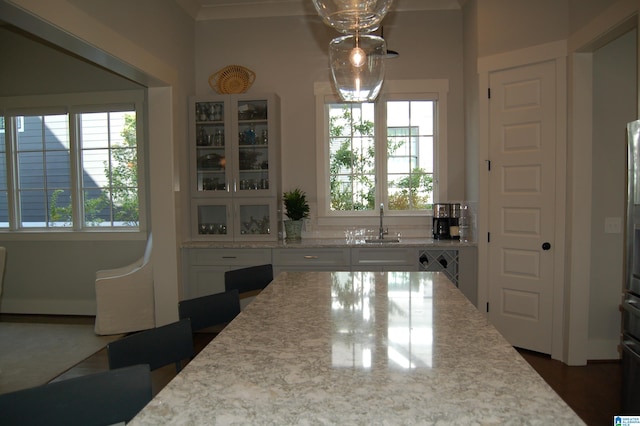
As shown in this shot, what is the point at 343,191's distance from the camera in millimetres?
4664

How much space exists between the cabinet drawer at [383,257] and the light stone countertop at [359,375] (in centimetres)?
221

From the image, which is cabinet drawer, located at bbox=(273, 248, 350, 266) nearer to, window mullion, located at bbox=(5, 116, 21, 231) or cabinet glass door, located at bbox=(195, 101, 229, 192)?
cabinet glass door, located at bbox=(195, 101, 229, 192)

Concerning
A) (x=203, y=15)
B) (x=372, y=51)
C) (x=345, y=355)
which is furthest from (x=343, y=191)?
(x=345, y=355)

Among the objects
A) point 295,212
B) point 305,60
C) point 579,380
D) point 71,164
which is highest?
point 305,60

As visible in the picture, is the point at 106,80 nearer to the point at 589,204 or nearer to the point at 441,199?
the point at 441,199

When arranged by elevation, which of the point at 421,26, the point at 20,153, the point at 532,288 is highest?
the point at 421,26

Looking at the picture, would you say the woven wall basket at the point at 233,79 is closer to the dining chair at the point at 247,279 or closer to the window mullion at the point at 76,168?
the window mullion at the point at 76,168

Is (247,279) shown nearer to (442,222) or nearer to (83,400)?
(83,400)

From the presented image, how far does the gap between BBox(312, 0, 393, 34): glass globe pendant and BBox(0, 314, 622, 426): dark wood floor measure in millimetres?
2448

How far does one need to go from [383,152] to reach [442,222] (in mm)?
944

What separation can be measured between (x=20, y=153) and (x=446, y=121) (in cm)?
476

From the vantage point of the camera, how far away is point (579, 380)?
3127 mm

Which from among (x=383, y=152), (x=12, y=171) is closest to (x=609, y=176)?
(x=383, y=152)

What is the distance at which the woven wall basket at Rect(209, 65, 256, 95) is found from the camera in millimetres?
4461
